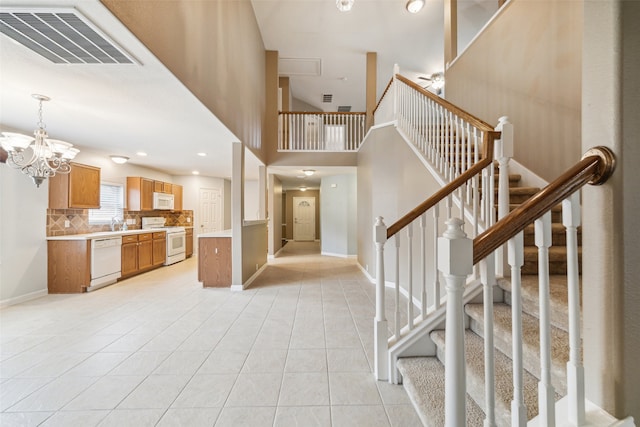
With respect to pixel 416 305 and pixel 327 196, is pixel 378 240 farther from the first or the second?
pixel 327 196

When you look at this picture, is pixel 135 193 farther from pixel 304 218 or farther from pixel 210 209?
pixel 304 218

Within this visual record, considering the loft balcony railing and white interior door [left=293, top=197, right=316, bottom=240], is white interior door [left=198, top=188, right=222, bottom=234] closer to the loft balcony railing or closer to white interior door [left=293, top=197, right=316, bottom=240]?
the loft balcony railing

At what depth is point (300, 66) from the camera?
260 inches

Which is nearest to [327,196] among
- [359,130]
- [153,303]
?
[359,130]

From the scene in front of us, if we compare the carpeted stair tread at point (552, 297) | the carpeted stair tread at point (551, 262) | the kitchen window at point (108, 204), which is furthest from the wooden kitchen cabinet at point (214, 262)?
the carpeted stair tread at point (551, 262)

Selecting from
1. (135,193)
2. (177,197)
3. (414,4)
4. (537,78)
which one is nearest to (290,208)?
(177,197)

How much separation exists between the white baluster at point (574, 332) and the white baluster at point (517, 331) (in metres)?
0.16

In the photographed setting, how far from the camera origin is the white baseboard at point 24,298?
325 centimetres

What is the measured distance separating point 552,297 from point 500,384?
61cm

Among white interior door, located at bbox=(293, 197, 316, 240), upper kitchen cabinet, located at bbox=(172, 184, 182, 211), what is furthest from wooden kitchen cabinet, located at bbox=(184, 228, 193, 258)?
white interior door, located at bbox=(293, 197, 316, 240)

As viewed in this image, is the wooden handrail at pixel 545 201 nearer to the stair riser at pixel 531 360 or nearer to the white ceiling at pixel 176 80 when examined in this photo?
the stair riser at pixel 531 360

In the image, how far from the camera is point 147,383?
1.77m

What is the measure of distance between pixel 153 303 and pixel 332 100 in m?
7.88

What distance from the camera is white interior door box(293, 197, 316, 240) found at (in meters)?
10.9
